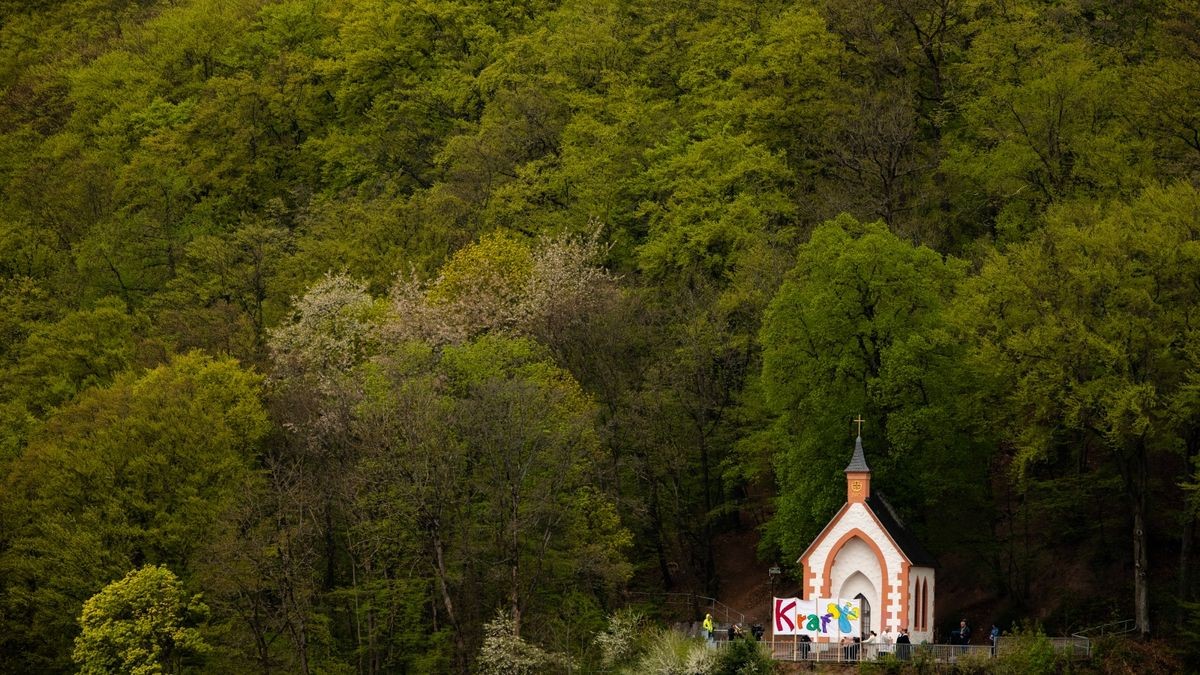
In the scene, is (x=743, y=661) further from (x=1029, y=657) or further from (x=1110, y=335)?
(x=1110, y=335)

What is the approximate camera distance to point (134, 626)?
6406 cm

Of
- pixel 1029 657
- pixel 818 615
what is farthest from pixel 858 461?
pixel 1029 657

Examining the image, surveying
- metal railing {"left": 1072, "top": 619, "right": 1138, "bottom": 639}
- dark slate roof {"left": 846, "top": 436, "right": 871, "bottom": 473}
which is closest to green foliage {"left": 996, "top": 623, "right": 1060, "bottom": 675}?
metal railing {"left": 1072, "top": 619, "right": 1138, "bottom": 639}

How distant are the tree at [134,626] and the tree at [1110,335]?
26.9 m

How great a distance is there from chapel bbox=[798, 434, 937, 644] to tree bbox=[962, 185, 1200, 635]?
14.5 ft

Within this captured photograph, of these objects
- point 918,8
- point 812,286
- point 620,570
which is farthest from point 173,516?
point 918,8

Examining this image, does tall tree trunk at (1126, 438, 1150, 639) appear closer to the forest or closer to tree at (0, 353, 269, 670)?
the forest

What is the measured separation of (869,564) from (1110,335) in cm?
986


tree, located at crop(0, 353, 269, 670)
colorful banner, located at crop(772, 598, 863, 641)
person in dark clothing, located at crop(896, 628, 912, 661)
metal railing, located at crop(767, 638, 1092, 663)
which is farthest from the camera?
tree, located at crop(0, 353, 269, 670)

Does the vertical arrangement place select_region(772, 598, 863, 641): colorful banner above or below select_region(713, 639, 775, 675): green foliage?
above

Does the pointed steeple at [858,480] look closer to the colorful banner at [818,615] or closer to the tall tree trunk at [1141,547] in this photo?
the colorful banner at [818,615]

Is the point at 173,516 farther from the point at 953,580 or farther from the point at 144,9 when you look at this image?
the point at 144,9

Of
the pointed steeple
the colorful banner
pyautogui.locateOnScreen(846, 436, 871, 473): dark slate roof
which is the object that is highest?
pyautogui.locateOnScreen(846, 436, 871, 473): dark slate roof

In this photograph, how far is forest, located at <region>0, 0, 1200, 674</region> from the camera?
6138cm
